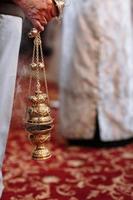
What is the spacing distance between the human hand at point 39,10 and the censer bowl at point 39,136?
0.29 metres

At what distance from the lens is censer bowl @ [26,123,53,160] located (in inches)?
48.8

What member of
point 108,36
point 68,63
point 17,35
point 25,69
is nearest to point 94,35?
point 108,36

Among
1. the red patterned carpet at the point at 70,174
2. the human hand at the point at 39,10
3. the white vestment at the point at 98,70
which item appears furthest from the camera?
the white vestment at the point at 98,70

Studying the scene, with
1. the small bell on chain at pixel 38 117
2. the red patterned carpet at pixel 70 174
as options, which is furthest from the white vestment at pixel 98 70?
the small bell on chain at pixel 38 117

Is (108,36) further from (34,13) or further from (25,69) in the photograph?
(34,13)

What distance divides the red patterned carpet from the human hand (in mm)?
675

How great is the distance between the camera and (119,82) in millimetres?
2215

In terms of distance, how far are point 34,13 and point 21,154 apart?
1.09 meters

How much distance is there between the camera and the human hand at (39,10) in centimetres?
119

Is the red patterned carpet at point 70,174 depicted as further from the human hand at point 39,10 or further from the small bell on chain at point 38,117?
the human hand at point 39,10

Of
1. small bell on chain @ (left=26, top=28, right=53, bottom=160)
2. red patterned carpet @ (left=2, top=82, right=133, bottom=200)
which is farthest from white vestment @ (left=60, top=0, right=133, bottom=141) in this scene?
small bell on chain @ (left=26, top=28, right=53, bottom=160)

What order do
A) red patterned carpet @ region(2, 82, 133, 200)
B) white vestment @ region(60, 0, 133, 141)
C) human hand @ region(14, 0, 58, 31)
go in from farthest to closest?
white vestment @ region(60, 0, 133, 141)
red patterned carpet @ region(2, 82, 133, 200)
human hand @ region(14, 0, 58, 31)

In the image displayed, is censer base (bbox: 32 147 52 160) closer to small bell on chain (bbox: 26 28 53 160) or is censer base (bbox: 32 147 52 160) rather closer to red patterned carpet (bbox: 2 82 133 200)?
small bell on chain (bbox: 26 28 53 160)

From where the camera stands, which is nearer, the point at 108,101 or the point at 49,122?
the point at 49,122
